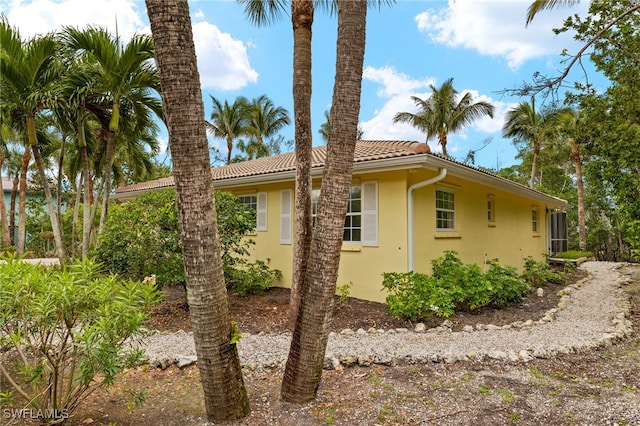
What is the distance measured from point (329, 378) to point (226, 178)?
6.97 m

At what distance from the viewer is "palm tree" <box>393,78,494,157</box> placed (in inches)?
916

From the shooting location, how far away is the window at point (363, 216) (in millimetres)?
7699

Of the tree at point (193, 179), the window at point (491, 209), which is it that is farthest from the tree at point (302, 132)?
the window at point (491, 209)

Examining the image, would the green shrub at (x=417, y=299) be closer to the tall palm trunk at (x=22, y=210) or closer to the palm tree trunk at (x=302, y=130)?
the palm tree trunk at (x=302, y=130)

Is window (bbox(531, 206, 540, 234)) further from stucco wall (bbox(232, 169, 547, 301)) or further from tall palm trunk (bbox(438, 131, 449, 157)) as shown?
tall palm trunk (bbox(438, 131, 449, 157))

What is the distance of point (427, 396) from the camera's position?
3.42m

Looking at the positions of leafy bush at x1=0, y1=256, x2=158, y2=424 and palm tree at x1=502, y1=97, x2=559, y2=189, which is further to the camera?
palm tree at x1=502, y1=97, x2=559, y2=189

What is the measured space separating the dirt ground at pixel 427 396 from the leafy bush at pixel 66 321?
502 millimetres

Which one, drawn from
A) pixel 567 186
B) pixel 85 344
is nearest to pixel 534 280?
pixel 85 344

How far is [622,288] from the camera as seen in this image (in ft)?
31.8

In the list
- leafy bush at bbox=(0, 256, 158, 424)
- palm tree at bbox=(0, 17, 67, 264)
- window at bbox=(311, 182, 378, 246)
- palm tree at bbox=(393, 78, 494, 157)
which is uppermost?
palm tree at bbox=(393, 78, 494, 157)

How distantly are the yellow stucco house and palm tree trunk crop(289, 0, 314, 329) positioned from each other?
1.86m

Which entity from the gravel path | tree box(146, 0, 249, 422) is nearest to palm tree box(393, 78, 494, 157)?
the gravel path

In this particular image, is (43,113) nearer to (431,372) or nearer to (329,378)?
(329,378)
